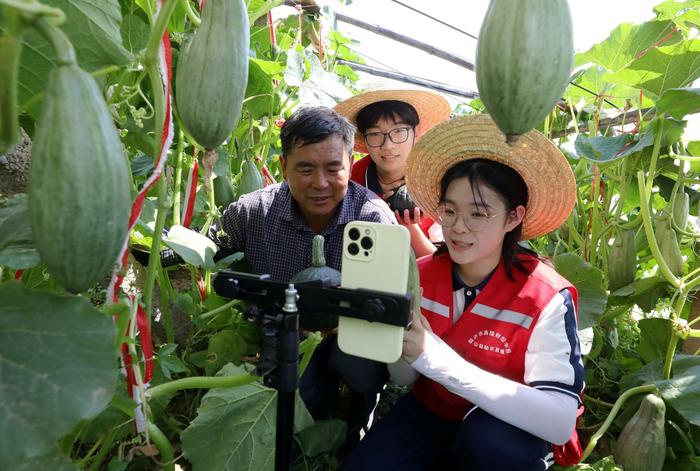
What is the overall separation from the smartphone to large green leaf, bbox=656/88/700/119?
36.9 inches

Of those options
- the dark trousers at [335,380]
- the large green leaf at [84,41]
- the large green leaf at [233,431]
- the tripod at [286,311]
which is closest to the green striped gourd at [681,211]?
the dark trousers at [335,380]

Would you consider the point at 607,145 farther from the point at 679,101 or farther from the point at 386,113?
the point at 386,113

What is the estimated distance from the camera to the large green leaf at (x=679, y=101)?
119 centimetres

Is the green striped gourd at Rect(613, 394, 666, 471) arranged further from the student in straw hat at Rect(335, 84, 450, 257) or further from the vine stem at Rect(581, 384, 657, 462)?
the student in straw hat at Rect(335, 84, 450, 257)

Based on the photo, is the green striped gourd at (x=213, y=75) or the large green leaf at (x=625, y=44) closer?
the green striped gourd at (x=213, y=75)

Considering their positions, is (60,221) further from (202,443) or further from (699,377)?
(699,377)

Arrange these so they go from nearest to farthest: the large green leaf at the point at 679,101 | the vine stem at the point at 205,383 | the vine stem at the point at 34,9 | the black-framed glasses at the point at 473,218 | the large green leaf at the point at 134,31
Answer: the vine stem at the point at 34,9 < the vine stem at the point at 205,383 < the large green leaf at the point at 134,31 < the black-framed glasses at the point at 473,218 < the large green leaf at the point at 679,101

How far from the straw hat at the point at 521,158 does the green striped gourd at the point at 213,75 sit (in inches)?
27.0

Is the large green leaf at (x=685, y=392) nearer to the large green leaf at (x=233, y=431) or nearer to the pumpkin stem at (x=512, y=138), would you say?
the large green leaf at (x=233, y=431)

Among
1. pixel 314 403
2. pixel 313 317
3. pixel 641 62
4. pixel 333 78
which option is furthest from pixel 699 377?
pixel 333 78

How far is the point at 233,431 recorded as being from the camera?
0.94 metres

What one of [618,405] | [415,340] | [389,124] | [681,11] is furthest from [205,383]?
[681,11]

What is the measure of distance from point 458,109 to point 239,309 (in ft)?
10.4

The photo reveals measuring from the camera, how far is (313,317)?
750 mm
